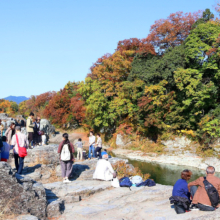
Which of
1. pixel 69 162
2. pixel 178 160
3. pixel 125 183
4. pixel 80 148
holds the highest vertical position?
pixel 69 162

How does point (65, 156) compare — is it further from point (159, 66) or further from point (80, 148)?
point (159, 66)

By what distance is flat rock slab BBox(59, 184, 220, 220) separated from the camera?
6996 mm

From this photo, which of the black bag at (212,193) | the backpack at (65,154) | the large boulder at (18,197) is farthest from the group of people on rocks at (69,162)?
the black bag at (212,193)

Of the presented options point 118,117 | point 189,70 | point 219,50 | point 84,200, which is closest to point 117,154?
point 118,117

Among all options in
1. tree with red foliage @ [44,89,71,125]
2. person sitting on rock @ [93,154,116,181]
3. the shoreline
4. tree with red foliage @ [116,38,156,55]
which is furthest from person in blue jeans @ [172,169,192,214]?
tree with red foliage @ [44,89,71,125]

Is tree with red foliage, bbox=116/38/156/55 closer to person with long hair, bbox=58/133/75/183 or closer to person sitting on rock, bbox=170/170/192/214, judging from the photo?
person with long hair, bbox=58/133/75/183

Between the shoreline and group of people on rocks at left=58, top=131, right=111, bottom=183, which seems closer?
group of people on rocks at left=58, top=131, right=111, bottom=183

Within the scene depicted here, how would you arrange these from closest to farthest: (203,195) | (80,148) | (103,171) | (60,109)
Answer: (203,195)
(103,171)
(80,148)
(60,109)

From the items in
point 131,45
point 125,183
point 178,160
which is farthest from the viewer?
point 131,45

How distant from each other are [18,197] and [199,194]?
492 cm

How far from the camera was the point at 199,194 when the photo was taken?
691 cm

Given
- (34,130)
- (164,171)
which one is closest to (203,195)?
(34,130)

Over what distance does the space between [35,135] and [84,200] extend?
22.0 ft

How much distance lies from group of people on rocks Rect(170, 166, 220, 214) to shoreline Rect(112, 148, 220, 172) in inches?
590
